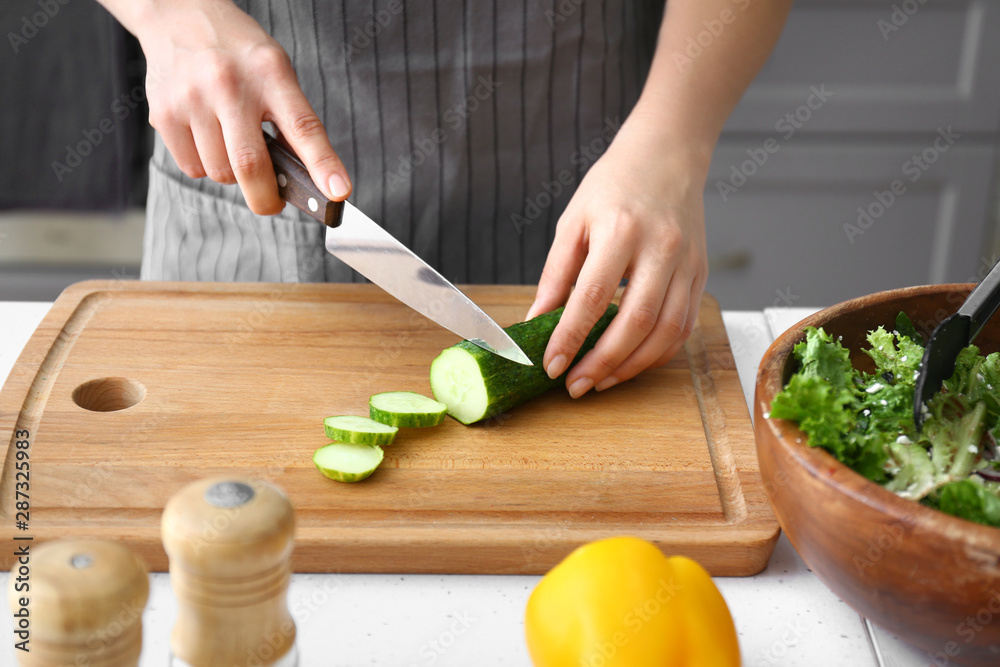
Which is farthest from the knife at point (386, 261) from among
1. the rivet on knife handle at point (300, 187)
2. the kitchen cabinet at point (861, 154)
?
the kitchen cabinet at point (861, 154)

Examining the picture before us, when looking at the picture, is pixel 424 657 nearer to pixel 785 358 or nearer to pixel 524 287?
pixel 785 358

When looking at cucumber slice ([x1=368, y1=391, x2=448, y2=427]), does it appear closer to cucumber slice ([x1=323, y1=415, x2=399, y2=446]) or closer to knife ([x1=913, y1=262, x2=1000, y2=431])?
cucumber slice ([x1=323, y1=415, x2=399, y2=446])

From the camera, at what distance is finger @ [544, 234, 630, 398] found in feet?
4.63

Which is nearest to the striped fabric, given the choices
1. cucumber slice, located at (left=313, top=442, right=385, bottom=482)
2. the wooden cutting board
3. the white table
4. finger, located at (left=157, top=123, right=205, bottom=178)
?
the wooden cutting board

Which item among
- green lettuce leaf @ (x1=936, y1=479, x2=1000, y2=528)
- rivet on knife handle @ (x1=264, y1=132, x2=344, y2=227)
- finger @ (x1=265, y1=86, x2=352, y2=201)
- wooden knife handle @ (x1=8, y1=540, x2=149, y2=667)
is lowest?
green lettuce leaf @ (x1=936, y1=479, x2=1000, y2=528)

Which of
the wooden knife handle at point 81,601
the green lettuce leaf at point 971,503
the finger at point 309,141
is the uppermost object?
the finger at point 309,141

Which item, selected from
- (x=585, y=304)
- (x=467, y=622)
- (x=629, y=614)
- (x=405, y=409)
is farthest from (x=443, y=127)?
(x=629, y=614)

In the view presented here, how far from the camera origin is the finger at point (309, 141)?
1344 mm

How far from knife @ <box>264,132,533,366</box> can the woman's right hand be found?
3cm

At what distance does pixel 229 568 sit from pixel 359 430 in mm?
572

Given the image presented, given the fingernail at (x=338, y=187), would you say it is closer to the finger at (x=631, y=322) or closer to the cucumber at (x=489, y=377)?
the cucumber at (x=489, y=377)

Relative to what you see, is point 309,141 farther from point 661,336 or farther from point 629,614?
point 629,614

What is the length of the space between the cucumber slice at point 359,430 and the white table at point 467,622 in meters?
0.22

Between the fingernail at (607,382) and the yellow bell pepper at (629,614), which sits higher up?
the yellow bell pepper at (629,614)
